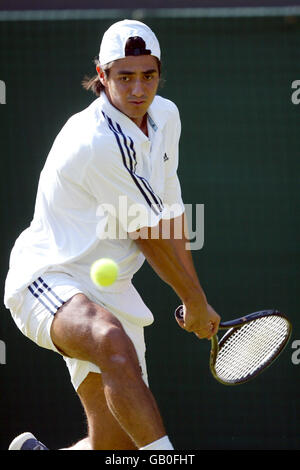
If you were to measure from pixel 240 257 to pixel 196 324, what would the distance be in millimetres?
1381

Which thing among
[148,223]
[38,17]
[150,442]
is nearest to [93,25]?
[38,17]

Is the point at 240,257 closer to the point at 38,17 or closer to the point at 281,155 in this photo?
the point at 281,155

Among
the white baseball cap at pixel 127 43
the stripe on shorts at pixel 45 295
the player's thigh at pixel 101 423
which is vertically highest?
the white baseball cap at pixel 127 43

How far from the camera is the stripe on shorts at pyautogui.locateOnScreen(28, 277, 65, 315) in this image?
388 cm

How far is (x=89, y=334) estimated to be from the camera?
3.70 m

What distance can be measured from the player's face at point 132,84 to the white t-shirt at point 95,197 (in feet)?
0.14

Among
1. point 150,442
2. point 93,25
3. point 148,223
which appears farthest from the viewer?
point 93,25

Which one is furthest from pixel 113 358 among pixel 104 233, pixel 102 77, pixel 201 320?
pixel 102 77

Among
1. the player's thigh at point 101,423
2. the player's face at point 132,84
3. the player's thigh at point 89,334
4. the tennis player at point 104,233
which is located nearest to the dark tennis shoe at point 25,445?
the tennis player at point 104,233

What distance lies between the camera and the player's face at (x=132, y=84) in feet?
13.1

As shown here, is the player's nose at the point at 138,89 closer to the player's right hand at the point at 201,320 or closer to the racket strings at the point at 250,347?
the player's right hand at the point at 201,320

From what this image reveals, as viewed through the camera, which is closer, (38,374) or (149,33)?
(149,33)

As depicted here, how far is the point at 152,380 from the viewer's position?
542cm

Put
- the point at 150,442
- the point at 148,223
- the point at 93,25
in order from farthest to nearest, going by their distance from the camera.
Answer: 1. the point at 93,25
2. the point at 148,223
3. the point at 150,442
